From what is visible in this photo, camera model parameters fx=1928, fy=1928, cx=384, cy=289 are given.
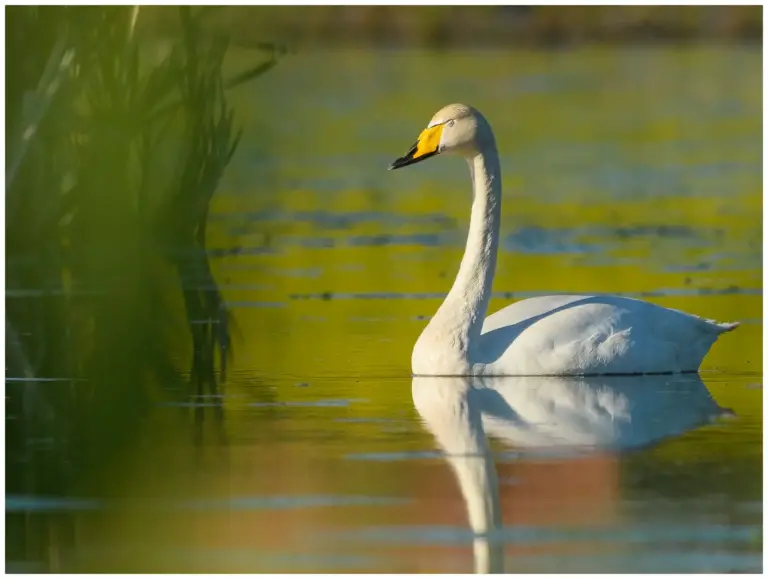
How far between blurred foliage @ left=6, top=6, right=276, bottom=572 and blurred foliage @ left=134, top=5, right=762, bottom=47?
22.6 metres

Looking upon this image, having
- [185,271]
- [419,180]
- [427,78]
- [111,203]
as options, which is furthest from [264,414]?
[427,78]

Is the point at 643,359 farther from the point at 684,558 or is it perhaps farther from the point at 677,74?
the point at 677,74

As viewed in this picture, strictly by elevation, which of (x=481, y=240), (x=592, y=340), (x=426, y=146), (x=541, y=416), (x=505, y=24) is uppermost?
(x=505, y=24)

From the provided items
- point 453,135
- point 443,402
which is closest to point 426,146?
point 453,135

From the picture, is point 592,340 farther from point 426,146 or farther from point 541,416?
point 426,146

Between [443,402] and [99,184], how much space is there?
2.05m

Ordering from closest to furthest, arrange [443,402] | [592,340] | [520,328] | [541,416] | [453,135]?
[541,416] < [443,402] < [592,340] < [520,328] < [453,135]

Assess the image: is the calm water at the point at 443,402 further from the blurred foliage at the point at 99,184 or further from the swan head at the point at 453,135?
the swan head at the point at 453,135

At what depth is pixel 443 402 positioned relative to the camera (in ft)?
31.7

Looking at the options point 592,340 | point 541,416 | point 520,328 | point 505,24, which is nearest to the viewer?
point 541,416

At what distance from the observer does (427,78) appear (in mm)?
34031

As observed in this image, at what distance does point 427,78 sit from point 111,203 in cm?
2464

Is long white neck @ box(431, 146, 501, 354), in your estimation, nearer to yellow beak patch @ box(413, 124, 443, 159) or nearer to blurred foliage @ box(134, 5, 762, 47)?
yellow beak patch @ box(413, 124, 443, 159)

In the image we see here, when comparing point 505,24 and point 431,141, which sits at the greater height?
point 505,24
